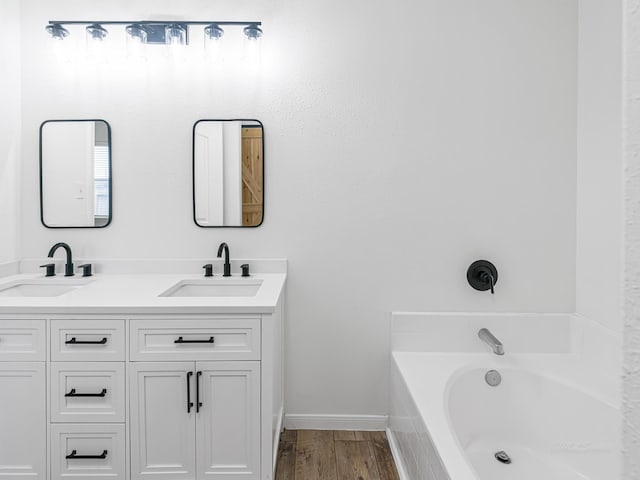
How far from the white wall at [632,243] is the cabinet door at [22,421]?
1.93 metres

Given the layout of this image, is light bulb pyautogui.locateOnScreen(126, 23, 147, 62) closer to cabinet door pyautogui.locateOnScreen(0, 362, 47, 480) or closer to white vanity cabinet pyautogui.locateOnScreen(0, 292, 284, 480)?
white vanity cabinet pyautogui.locateOnScreen(0, 292, 284, 480)

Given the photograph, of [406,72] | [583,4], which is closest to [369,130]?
[406,72]

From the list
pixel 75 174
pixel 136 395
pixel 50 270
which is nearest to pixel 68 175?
pixel 75 174

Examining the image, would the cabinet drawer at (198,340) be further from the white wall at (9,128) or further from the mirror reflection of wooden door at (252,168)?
the white wall at (9,128)

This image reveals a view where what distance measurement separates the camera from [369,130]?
88.9 inches

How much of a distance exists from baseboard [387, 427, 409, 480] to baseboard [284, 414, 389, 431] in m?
0.08

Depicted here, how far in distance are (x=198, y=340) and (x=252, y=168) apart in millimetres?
989

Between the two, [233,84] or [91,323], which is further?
[233,84]

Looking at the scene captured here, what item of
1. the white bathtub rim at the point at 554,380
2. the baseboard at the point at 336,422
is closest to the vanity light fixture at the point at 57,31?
the baseboard at the point at 336,422

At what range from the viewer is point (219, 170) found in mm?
2271

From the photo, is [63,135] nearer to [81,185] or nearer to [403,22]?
[81,185]

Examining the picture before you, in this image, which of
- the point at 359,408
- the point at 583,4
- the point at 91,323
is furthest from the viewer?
the point at 359,408

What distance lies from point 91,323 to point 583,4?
2830mm

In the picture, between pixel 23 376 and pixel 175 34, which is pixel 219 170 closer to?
pixel 175 34
